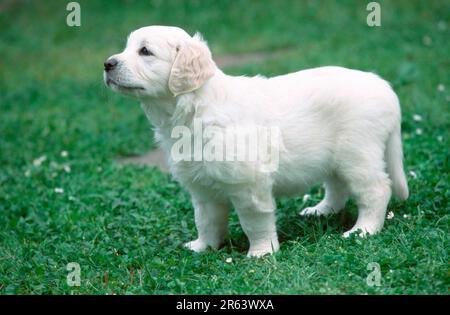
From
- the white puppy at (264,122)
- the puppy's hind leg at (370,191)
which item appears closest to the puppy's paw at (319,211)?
the white puppy at (264,122)

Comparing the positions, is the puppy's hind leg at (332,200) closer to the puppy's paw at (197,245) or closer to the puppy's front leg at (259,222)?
the puppy's front leg at (259,222)

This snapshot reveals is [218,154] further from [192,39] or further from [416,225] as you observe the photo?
[416,225]

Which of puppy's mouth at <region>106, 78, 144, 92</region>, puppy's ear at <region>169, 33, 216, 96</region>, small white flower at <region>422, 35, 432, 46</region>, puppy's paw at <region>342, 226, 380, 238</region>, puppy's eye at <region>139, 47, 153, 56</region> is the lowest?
puppy's paw at <region>342, 226, 380, 238</region>

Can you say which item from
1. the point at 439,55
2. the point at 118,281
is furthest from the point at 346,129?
the point at 439,55

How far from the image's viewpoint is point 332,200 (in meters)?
5.52

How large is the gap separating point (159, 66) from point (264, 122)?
32.1 inches

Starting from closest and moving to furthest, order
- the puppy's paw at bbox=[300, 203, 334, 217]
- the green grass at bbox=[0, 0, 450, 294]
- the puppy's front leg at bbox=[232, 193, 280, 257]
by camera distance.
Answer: the green grass at bbox=[0, 0, 450, 294] → the puppy's front leg at bbox=[232, 193, 280, 257] → the puppy's paw at bbox=[300, 203, 334, 217]

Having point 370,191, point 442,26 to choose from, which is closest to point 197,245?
point 370,191

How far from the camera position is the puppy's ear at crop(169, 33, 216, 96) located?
443 centimetres

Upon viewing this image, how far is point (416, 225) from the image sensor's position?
4863 millimetres

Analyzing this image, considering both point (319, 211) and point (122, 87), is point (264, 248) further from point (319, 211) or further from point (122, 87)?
point (122, 87)

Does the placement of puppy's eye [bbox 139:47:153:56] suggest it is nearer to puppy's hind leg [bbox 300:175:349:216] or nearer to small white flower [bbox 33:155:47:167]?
puppy's hind leg [bbox 300:175:349:216]

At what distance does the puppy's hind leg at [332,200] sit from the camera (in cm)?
542

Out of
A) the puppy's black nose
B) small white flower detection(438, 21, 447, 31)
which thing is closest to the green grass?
small white flower detection(438, 21, 447, 31)
